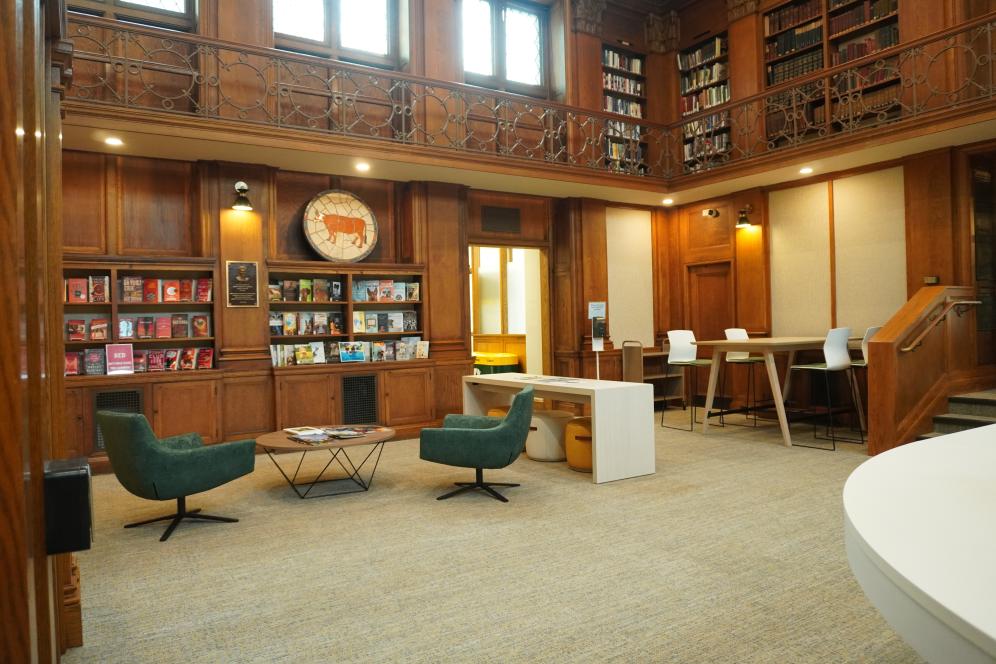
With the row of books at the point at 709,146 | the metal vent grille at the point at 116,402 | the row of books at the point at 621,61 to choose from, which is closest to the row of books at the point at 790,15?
the row of books at the point at 709,146

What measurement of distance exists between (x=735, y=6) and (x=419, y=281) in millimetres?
5797

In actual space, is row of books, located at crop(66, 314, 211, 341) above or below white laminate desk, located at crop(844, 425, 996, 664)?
above

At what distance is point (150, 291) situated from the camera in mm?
6715

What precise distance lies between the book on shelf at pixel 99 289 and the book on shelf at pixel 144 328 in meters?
0.37

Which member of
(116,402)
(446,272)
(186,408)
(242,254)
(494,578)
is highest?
(242,254)

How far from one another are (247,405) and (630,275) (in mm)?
5792

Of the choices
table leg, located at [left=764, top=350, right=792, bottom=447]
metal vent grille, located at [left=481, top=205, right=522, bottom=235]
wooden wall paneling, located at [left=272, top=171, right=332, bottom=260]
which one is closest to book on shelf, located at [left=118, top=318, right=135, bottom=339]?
wooden wall paneling, located at [left=272, top=171, right=332, bottom=260]

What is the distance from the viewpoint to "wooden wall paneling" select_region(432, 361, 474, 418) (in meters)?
8.13

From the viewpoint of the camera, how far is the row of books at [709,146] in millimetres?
9180

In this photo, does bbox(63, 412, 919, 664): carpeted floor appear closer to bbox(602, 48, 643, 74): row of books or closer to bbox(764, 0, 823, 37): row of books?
bbox(764, 0, 823, 37): row of books

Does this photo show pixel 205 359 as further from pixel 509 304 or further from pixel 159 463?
pixel 509 304

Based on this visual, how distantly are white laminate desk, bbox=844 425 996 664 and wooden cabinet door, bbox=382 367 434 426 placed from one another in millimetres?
6834

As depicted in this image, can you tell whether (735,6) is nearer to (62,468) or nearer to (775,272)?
(775,272)

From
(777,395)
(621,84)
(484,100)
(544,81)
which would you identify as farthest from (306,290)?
(621,84)
